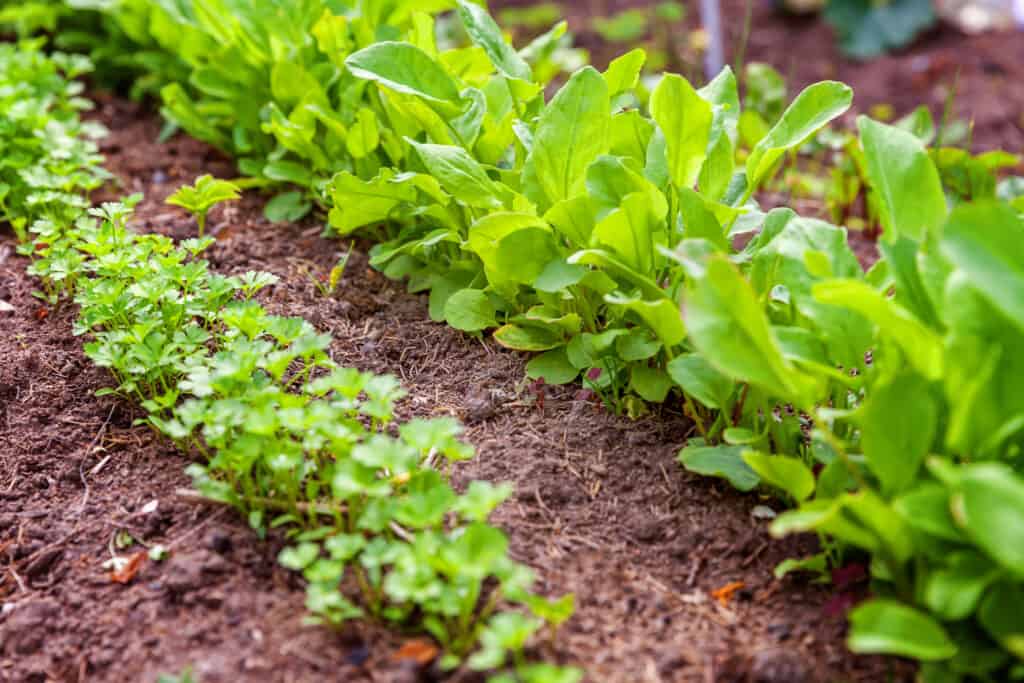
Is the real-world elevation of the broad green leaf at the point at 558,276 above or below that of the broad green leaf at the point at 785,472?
above

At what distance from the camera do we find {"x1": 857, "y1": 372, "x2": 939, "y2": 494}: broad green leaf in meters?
1.45

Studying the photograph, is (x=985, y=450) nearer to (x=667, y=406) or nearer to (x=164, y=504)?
(x=667, y=406)

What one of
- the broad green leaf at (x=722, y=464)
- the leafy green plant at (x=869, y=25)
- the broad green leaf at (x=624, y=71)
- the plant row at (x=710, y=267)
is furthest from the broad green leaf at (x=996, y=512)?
the leafy green plant at (x=869, y=25)

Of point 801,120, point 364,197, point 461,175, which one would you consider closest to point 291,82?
point 364,197

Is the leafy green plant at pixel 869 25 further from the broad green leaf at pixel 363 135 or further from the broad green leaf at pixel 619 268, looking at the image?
the broad green leaf at pixel 619 268

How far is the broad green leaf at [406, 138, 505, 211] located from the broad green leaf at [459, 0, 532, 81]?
0.23 metres

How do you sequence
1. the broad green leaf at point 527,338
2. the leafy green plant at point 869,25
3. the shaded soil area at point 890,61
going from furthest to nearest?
the leafy green plant at point 869,25 → the shaded soil area at point 890,61 → the broad green leaf at point 527,338

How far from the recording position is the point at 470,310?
214cm

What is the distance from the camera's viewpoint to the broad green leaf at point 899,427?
4.75ft

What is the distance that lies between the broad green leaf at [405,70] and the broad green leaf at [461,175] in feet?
0.44

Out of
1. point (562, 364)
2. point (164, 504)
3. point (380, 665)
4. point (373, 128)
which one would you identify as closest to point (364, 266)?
point (373, 128)

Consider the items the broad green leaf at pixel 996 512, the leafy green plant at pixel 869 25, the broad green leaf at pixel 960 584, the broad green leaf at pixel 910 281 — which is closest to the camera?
the broad green leaf at pixel 996 512

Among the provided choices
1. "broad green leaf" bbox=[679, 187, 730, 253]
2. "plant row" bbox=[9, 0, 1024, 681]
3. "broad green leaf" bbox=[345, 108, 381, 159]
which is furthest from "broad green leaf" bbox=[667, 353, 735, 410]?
"broad green leaf" bbox=[345, 108, 381, 159]

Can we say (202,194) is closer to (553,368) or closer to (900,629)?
(553,368)
